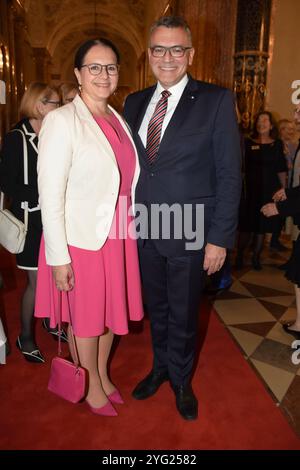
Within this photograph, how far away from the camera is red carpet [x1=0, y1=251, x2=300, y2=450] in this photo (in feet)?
6.63

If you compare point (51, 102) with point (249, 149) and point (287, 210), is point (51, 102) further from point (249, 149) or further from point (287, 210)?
point (249, 149)

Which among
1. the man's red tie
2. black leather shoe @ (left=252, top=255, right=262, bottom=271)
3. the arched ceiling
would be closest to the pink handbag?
the man's red tie

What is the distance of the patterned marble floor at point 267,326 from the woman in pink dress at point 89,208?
1217mm

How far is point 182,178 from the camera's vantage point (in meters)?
1.94

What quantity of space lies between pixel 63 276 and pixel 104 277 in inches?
8.8

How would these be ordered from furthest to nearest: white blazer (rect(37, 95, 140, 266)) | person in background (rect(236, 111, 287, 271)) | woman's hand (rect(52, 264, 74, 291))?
person in background (rect(236, 111, 287, 271)) < woman's hand (rect(52, 264, 74, 291)) < white blazer (rect(37, 95, 140, 266))

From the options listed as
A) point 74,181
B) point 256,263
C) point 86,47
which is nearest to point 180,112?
point 86,47

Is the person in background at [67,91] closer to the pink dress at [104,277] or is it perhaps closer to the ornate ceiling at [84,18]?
the pink dress at [104,277]

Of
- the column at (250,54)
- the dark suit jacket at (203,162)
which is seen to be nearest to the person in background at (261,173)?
the column at (250,54)

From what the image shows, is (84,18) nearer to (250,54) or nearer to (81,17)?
(81,17)

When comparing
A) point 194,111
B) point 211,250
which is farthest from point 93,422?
point 194,111

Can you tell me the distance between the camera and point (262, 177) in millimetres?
4887

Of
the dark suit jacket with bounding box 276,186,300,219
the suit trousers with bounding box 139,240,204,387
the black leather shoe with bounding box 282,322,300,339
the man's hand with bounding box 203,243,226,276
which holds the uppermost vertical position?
the dark suit jacket with bounding box 276,186,300,219

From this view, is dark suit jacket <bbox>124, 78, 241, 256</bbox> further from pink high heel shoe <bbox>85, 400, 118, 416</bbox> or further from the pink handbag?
pink high heel shoe <bbox>85, 400, 118, 416</bbox>
